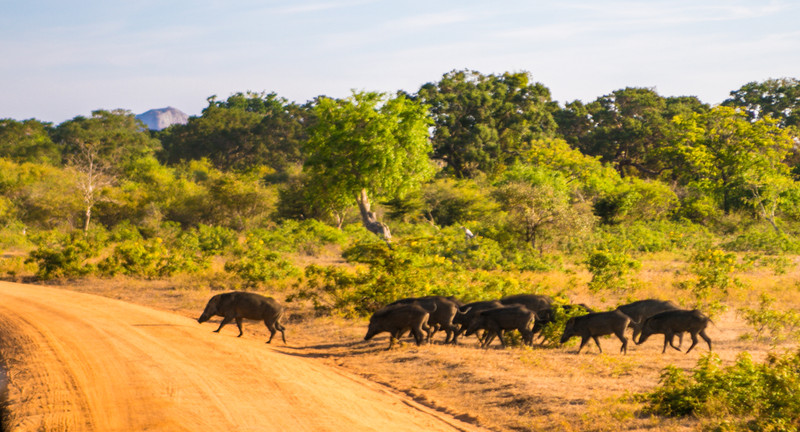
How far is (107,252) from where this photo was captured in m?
29.9

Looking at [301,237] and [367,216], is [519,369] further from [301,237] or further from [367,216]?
[367,216]

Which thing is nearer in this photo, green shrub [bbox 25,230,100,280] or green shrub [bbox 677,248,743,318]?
green shrub [bbox 677,248,743,318]

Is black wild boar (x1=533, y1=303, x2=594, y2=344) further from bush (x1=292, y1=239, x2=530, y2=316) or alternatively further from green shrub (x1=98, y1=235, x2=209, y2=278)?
green shrub (x1=98, y1=235, x2=209, y2=278)

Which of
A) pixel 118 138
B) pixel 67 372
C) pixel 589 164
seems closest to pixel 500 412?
pixel 67 372

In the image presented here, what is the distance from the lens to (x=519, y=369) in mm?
11625

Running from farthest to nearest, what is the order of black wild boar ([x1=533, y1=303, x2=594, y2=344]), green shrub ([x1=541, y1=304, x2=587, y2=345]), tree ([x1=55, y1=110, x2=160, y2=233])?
tree ([x1=55, y1=110, x2=160, y2=233])
black wild boar ([x1=533, y1=303, x2=594, y2=344])
green shrub ([x1=541, y1=304, x2=587, y2=345])

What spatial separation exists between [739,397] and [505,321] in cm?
567

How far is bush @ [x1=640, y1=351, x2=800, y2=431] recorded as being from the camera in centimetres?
785

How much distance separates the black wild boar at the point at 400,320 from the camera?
1351 centimetres

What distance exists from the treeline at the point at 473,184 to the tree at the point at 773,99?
0.14m

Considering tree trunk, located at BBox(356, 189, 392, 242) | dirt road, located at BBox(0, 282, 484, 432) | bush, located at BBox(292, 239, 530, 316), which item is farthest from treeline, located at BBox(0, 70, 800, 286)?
Answer: dirt road, located at BBox(0, 282, 484, 432)

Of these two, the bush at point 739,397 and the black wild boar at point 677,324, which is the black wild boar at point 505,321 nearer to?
the black wild boar at point 677,324

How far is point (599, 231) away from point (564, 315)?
58.5 ft

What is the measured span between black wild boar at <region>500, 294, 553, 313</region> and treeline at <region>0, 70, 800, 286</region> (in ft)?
19.0
